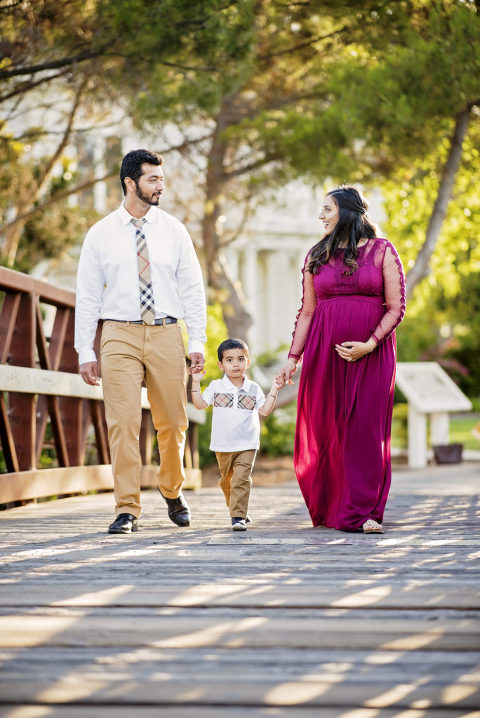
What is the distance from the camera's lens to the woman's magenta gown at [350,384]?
16.8 feet

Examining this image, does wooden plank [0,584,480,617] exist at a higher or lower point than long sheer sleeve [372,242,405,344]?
lower

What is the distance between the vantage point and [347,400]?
5203 mm

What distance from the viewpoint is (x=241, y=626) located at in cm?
281

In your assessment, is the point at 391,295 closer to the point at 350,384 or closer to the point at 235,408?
the point at 350,384

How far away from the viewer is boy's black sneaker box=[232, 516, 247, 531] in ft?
16.2

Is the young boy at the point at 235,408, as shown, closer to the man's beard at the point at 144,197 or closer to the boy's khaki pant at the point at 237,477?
the boy's khaki pant at the point at 237,477

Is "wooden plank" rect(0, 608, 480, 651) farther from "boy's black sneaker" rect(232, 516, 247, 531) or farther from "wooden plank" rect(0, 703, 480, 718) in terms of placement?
"boy's black sneaker" rect(232, 516, 247, 531)

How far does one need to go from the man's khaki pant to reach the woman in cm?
71

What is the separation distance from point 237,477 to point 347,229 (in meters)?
1.37

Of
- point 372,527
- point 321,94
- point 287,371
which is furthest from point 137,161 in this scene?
point 321,94

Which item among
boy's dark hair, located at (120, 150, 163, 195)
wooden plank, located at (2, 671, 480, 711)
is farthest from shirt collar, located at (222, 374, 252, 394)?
wooden plank, located at (2, 671, 480, 711)

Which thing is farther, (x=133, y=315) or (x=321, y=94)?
(x=321, y=94)

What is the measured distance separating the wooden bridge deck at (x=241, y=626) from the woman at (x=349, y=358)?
0.57 metres

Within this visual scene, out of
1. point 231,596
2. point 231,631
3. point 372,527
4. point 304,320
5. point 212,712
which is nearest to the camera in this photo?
point 212,712
